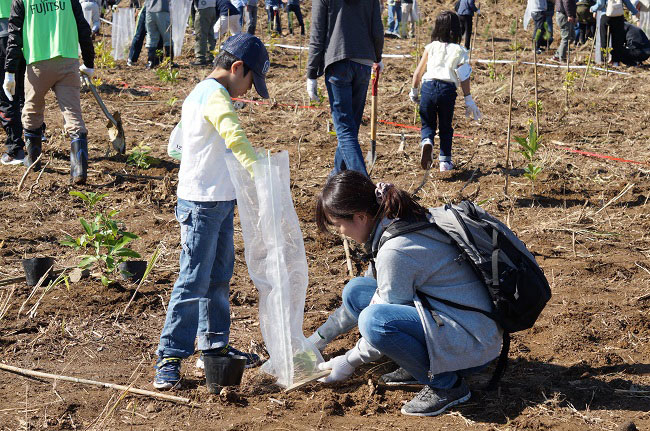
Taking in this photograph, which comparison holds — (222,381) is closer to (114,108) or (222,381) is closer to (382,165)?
(382,165)

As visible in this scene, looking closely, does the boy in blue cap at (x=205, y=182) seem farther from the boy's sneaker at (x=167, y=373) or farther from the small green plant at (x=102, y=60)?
the small green plant at (x=102, y=60)

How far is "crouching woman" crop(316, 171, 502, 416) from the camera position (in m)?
3.15

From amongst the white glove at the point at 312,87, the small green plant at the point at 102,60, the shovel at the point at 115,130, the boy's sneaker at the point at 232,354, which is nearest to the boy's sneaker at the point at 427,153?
the white glove at the point at 312,87

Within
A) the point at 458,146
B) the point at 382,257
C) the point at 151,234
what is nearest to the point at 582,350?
the point at 382,257

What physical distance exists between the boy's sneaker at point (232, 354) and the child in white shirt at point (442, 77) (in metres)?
3.19

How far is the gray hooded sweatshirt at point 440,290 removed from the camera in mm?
3137

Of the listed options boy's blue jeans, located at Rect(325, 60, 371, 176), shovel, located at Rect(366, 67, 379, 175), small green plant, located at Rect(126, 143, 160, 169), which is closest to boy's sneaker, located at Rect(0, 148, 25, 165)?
small green plant, located at Rect(126, 143, 160, 169)

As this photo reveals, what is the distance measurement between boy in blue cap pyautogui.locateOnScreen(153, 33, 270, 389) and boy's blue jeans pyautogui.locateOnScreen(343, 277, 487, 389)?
732 mm

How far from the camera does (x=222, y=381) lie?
11.3 ft

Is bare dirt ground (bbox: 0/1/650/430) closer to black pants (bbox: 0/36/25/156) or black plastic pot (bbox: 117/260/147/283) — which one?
black plastic pot (bbox: 117/260/147/283)

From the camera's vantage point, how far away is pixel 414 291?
3.21 m

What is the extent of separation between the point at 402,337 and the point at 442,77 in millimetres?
3789

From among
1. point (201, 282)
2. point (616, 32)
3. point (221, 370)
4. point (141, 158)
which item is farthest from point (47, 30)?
point (616, 32)

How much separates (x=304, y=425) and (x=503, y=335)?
92 centimetres
